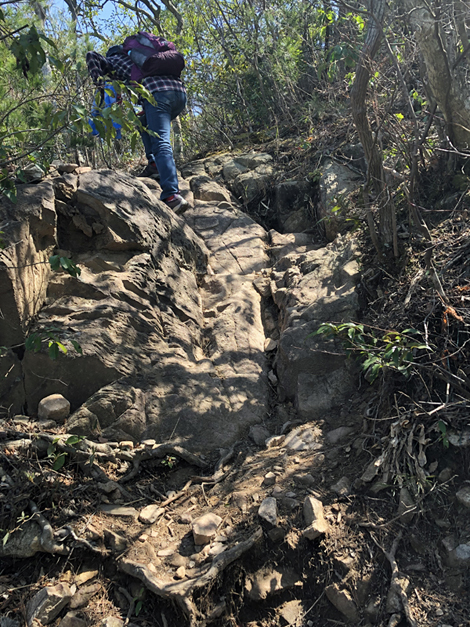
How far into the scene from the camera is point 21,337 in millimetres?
3361

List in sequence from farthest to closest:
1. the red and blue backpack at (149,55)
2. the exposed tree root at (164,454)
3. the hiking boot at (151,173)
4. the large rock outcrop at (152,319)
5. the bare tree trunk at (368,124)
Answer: the hiking boot at (151,173), the red and blue backpack at (149,55), the bare tree trunk at (368,124), the large rock outcrop at (152,319), the exposed tree root at (164,454)

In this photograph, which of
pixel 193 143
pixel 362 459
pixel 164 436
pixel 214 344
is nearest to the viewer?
pixel 362 459

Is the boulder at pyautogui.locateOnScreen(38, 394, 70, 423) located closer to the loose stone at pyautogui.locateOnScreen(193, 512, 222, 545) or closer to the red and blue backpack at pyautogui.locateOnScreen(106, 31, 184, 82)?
the loose stone at pyautogui.locateOnScreen(193, 512, 222, 545)

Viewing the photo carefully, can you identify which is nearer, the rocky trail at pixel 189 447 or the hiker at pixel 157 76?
the rocky trail at pixel 189 447

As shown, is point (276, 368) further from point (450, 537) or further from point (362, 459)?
point (450, 537)

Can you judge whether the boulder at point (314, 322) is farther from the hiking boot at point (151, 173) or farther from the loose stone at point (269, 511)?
the hiking boot at point (151, 173)

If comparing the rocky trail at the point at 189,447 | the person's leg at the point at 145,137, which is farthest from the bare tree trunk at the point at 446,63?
the person's leg at the point at 145,137

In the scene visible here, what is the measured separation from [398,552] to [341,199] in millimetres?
3423

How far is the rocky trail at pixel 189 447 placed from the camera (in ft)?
7.66

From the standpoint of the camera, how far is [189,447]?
10.7 ft

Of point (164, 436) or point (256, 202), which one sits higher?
point (256, 202)

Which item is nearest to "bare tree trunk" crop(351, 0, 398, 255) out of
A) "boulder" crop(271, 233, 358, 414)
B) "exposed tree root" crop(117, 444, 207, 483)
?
"boulder" crop(271, 233, 358, 414)

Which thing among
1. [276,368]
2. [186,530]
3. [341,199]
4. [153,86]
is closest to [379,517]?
[186,530]

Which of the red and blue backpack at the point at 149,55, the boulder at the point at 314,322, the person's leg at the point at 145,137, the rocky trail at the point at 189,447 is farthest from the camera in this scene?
the person's leg at the point at 145,137
